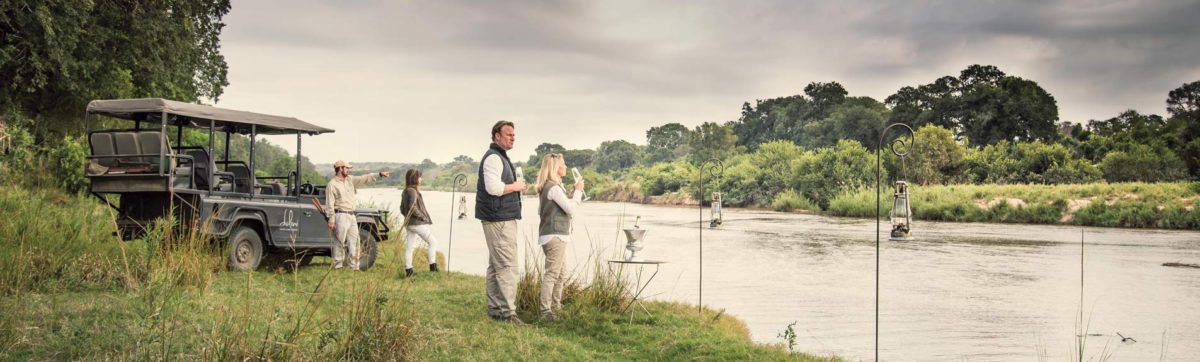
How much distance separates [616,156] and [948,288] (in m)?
102

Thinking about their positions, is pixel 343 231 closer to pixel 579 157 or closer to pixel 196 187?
pixel 196 187

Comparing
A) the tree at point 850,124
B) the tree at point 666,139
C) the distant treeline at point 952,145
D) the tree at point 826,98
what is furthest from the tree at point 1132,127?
the tree at point 666,139

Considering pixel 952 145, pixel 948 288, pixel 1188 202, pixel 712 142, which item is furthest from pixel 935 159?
pixel 712 142

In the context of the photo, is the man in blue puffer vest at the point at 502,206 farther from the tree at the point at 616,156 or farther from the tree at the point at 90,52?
the tree at the point at 616,156

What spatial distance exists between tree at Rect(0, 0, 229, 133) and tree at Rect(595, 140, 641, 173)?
96027 millimetres

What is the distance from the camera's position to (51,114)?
71.4ft

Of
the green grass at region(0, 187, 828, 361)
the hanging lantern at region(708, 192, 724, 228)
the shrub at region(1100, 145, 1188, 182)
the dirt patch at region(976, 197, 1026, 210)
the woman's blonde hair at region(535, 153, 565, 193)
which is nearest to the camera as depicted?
the green grass at region(0, 187, 828, 361)

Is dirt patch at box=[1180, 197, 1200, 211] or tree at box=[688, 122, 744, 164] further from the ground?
tree at box=[688, 122, 744, 164]

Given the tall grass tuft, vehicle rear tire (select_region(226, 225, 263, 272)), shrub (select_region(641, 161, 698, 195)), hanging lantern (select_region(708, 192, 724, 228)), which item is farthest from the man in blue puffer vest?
shrub (select_region(641, 161, 698, 195))

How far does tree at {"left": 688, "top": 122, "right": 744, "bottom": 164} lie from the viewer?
89312 millimetres

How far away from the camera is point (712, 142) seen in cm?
9100

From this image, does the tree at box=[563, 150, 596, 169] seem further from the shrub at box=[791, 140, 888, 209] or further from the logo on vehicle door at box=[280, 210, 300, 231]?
the logo on vehicle door at box=[280, 210, 300, 231]

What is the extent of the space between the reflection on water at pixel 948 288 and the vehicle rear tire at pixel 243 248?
4.54 meters

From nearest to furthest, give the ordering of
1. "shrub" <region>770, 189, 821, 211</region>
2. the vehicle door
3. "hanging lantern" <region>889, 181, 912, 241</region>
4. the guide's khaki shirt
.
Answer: "hanging lantern" <region>889, 181, 912, 241</region>, the guide's khaki shirt, the vehicle door, "shrub" <region>770, 189, 821, 211</region>
